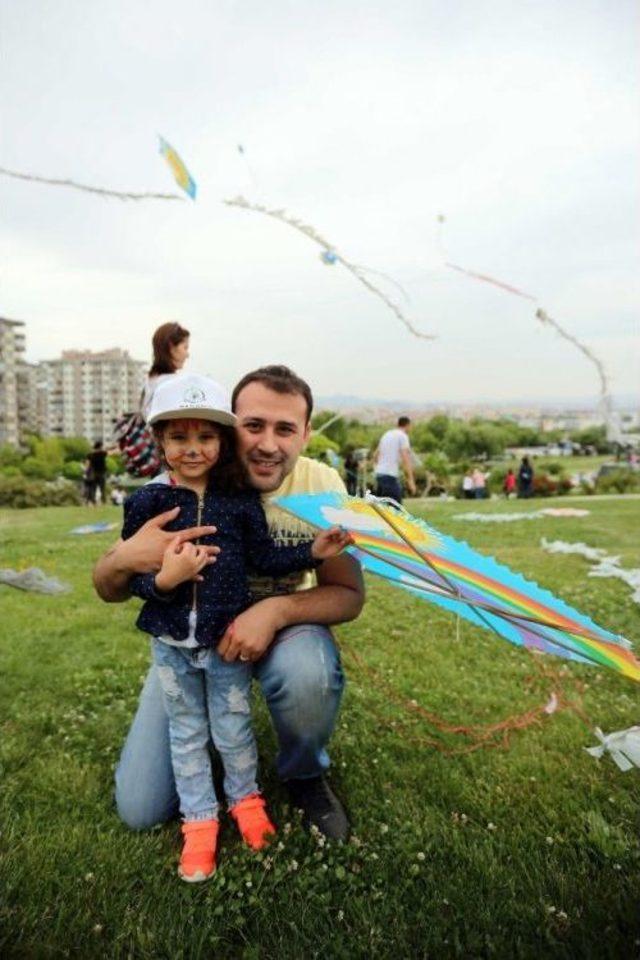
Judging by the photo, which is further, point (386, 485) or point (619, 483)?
point (619, 483)

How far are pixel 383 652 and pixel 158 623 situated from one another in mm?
2757

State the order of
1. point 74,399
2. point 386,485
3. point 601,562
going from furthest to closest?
point 74,399 → point 386,485 → point 601,562

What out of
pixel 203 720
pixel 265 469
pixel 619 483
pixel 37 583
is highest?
pixel 265 469

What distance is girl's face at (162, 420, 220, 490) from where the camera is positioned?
104 inches

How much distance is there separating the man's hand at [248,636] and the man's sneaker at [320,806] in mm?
630

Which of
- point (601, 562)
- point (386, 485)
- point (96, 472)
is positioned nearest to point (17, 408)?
point (96, 472)

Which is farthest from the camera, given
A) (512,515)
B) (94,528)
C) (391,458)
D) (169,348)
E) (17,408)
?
(17,408)

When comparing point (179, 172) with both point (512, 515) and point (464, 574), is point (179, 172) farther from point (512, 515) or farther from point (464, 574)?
point (512, 515)

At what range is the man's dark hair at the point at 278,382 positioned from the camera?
2.84m

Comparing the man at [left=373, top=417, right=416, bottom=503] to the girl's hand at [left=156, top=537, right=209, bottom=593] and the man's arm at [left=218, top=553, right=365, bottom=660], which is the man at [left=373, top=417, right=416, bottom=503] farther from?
the girl's hand at [left=156, top=537, right=209, bottom=593]

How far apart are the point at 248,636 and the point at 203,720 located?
0.46 m

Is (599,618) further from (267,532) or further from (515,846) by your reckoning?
(267,532)

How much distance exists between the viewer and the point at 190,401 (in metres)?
2.56

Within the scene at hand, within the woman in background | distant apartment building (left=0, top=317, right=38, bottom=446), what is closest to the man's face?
the woman in background
